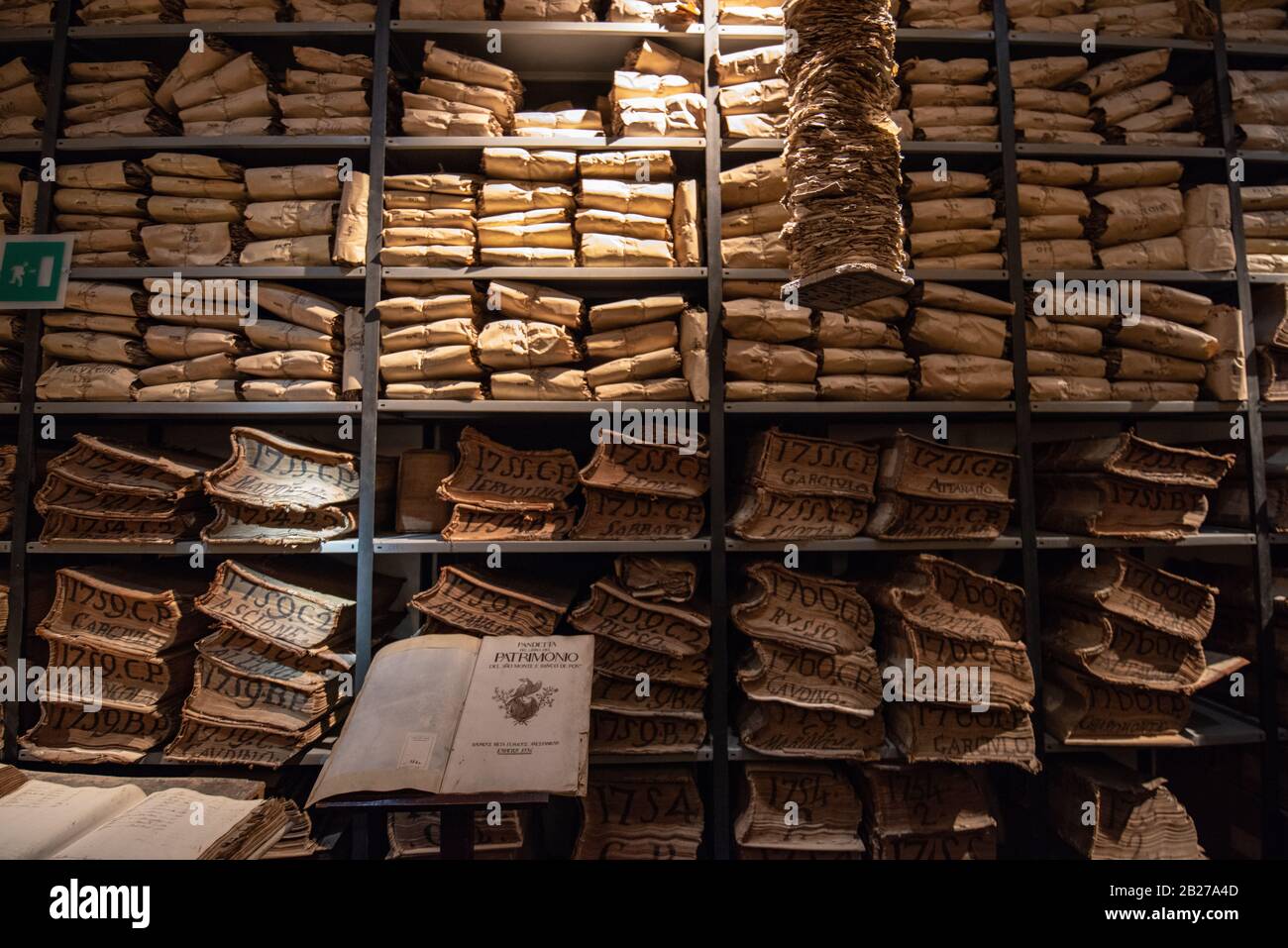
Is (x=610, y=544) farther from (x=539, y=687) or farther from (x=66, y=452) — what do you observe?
(x=66, y=452)

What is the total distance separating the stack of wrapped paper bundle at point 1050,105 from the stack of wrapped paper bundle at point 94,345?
397 centimetres

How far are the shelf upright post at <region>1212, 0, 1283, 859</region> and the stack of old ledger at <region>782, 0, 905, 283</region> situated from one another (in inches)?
75.4

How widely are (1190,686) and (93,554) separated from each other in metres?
4.78

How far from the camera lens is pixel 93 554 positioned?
2.93 m

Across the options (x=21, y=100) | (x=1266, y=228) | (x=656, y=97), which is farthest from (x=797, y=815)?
(x=21, y=100)

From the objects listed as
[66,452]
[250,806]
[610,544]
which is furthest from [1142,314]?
[66,452]

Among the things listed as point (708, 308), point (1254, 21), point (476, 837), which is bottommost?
point (476, 837)

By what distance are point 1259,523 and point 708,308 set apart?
2.55 metres

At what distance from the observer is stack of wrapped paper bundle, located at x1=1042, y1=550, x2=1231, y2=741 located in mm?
2607

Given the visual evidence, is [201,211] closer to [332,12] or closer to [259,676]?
[332,12]

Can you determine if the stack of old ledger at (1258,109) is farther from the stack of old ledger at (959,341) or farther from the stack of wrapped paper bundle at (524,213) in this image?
the stack of wrapped paper bundle at (524,213)

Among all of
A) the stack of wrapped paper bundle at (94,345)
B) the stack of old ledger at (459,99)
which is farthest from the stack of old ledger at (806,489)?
the stack of wrapped paper bundle at (94,345)

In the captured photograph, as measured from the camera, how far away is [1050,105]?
2.88 meters

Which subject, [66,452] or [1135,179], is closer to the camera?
[66,452]
